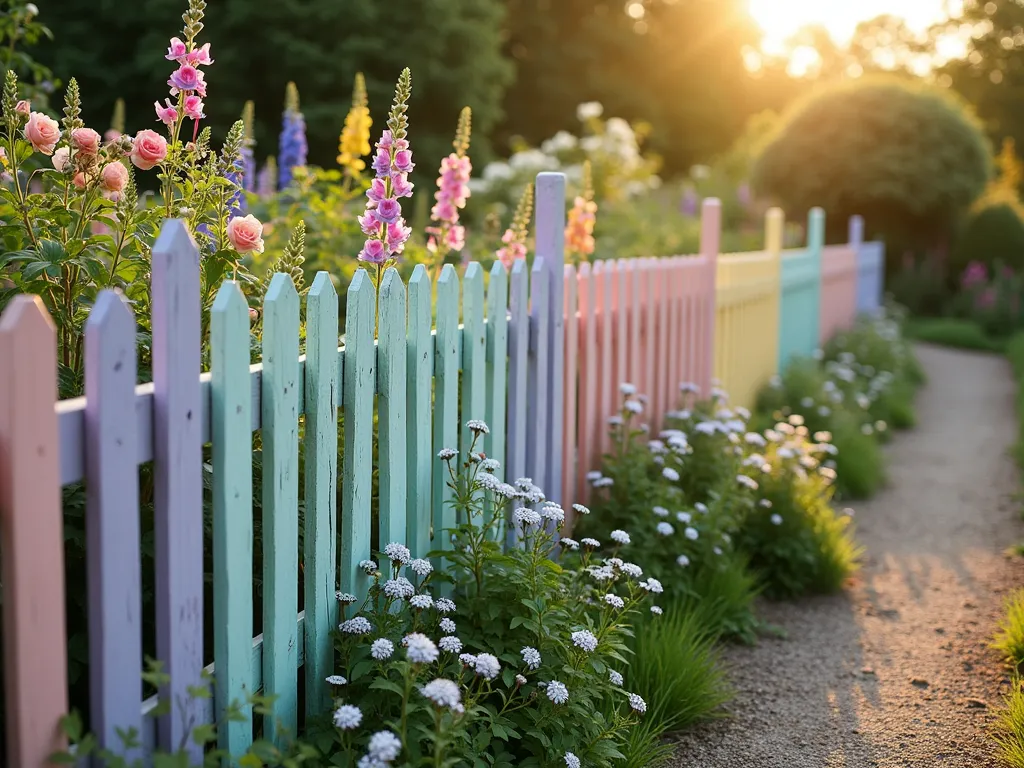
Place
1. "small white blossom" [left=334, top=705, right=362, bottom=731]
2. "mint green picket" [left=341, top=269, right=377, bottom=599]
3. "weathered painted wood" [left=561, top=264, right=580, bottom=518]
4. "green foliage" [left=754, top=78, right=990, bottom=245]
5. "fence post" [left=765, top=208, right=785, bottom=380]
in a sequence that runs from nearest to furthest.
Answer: "small white blossom" [left=334, top=705, right=362, bottom=731], "mint green picket" [left=341, top=269, right=377, bottom=599], "weathered painted wood" [left=561, top=264, right=580, bottom=518], "fence post" [left=765, top=208, right=785, bottom=380], "green foliage" [left=754, top=78, right=990, bottom=245]

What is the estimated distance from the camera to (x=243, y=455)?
2.14 meters

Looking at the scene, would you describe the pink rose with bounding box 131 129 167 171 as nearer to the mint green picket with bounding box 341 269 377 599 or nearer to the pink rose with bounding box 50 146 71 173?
the pink rose with bounding box 50 146 71 173

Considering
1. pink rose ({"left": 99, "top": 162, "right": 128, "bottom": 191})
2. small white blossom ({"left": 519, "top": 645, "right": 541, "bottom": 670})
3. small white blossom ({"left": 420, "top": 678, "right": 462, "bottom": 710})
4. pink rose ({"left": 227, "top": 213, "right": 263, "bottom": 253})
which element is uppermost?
pink rose ({"left": 99, "top": 162, "right": 128, "bottom": 191})

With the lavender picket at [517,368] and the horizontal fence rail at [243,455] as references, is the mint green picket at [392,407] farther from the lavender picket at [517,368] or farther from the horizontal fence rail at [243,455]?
the lavender picket at [517,368]

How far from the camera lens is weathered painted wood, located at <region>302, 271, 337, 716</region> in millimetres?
2361

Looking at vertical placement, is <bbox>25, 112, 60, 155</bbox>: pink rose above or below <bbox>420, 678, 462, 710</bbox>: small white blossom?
above

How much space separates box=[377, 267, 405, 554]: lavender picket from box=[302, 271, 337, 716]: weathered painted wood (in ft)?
0.63

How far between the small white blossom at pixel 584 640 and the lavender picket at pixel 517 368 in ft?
3.46

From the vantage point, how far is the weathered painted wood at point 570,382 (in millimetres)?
3883

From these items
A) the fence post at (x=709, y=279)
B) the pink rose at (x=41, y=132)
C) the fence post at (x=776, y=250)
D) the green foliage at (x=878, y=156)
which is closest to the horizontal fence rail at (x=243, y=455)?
the pink rose at (x=41, y=132)

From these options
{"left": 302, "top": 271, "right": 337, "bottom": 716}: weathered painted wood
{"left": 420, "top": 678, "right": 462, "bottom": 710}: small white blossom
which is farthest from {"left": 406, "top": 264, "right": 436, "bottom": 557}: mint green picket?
{"left": 420, "top": 678, "right": 462, "bottom": 710}: small white blossom

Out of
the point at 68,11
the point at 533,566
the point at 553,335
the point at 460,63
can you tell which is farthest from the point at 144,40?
the point at 533,566

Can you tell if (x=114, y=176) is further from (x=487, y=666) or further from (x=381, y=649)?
(x=487, y=666)

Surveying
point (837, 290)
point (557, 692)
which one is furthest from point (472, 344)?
point (837, 290)
